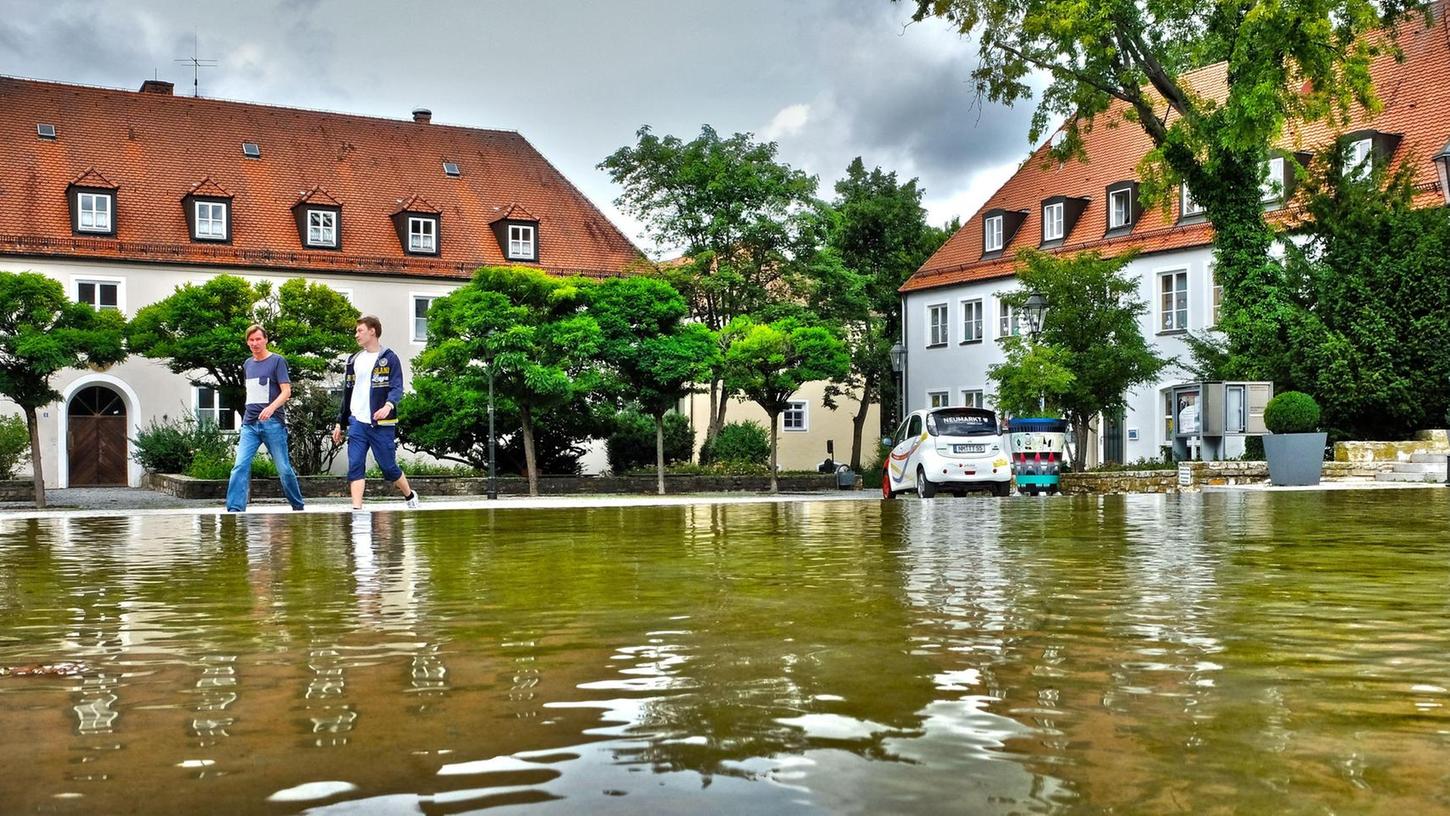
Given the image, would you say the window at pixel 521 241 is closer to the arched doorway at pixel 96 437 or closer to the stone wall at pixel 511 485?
the stone wall at pixel 511 485

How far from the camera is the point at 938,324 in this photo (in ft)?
178

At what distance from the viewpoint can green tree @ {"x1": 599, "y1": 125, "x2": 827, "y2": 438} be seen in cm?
4744

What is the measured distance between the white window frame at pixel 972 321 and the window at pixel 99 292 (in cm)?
2798

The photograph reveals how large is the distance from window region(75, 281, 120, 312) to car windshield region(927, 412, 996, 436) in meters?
29.9

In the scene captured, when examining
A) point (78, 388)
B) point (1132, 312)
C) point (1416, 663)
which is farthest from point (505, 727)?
point (78, 388)

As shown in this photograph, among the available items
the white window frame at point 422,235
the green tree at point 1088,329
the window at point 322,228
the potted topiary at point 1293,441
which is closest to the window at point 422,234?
the white window frame at point 422,235

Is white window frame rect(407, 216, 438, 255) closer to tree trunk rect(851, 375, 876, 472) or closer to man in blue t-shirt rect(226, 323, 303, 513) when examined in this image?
tree trunk rect(851, 375, 876, 472)

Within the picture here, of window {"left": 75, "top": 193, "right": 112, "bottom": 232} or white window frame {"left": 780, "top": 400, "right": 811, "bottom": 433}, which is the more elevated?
window {"left": 75, "top": 193, "right": 112, "bottom": 232}

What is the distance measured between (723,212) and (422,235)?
1123 cm

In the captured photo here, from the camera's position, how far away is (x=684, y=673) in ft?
13.5

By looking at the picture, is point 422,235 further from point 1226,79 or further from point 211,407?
point 1226,79

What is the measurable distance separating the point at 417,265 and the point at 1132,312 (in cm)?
2594

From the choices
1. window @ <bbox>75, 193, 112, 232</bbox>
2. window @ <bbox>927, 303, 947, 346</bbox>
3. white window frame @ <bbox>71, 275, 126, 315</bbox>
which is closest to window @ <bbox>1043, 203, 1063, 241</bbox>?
window @ <bbox>927, 303, 947, 346</bbox>

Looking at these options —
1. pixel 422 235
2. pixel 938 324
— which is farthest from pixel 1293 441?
pixel 422 235
